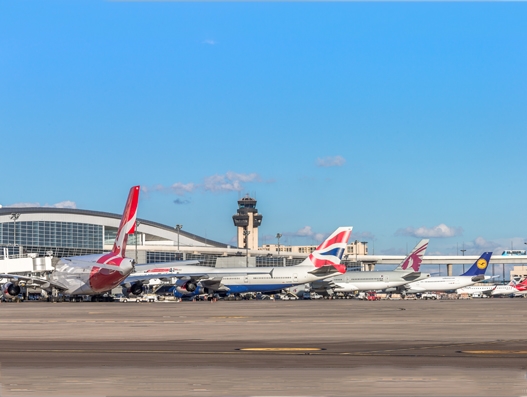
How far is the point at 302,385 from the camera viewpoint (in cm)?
1554

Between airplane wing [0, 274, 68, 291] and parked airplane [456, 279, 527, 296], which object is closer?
airplane wing [0, 274, 68, 291]

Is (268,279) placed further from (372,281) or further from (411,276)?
(411,276)

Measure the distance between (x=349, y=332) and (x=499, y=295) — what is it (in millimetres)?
120195

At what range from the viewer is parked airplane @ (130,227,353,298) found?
342ft

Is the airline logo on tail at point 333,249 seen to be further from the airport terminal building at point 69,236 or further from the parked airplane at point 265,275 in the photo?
the airport terminal building at point 69,236

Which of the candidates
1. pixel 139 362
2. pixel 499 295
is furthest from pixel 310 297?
pixel 139 362

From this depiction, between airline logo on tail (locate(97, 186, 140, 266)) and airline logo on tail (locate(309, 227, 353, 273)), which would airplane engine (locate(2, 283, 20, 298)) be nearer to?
airline logo on tail (locate(97, 186, 140, 266))

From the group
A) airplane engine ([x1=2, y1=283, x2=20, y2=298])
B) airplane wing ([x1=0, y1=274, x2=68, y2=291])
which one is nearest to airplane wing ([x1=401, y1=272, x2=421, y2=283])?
airplane wing ([x1=0, y1=274, x2=68, y2=291])

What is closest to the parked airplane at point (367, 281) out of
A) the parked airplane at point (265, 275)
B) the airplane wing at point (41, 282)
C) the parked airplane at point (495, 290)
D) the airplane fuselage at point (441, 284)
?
the airplane fuselage at point (441, 284)

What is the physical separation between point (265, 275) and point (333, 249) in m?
Result: 10.1

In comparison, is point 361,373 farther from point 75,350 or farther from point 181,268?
point 181,268

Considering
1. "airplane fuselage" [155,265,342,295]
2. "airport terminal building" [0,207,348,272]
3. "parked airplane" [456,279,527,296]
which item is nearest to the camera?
"airplane fuselage" [155,265,342,295]

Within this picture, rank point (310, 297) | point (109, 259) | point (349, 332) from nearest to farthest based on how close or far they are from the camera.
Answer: point (349, 332)
point (109, 259)
point (310, 297)

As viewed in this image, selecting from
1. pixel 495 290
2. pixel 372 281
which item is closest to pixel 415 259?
pixel 372 281
